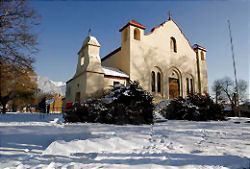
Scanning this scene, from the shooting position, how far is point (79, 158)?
3375 millimetres

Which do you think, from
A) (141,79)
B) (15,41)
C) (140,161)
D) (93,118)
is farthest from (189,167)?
(141,79)

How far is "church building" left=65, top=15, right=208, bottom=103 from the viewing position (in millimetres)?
14944

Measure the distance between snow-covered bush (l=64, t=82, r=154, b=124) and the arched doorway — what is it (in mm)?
9939

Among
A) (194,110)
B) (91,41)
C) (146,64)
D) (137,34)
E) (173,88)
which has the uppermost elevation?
(137,34)

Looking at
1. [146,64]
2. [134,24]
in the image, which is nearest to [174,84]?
[146,64]

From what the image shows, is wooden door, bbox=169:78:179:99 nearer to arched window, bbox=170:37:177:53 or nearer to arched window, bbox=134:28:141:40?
arched window, bbox=170:37:177:53

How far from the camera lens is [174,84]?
→ 66.9ft

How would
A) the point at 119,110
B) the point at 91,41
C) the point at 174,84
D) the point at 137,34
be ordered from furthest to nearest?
the point at 174,84 < the point at 137,34 < the point at 91,41 < the point at 119,110

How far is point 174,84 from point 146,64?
210 inches

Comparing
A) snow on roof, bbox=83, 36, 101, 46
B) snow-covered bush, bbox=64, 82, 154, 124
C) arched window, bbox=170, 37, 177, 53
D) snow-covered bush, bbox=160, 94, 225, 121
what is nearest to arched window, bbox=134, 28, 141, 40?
snow on roof, bbox=83, 36, 101, 46

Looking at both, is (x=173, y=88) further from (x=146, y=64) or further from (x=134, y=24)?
(x=134, y=24)

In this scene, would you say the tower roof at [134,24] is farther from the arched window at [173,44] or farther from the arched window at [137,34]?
the arched window at [173,44]

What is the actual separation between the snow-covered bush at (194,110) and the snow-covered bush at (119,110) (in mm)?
4376

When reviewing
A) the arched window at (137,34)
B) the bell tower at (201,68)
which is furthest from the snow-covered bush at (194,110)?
the bell tower at (201,68)
